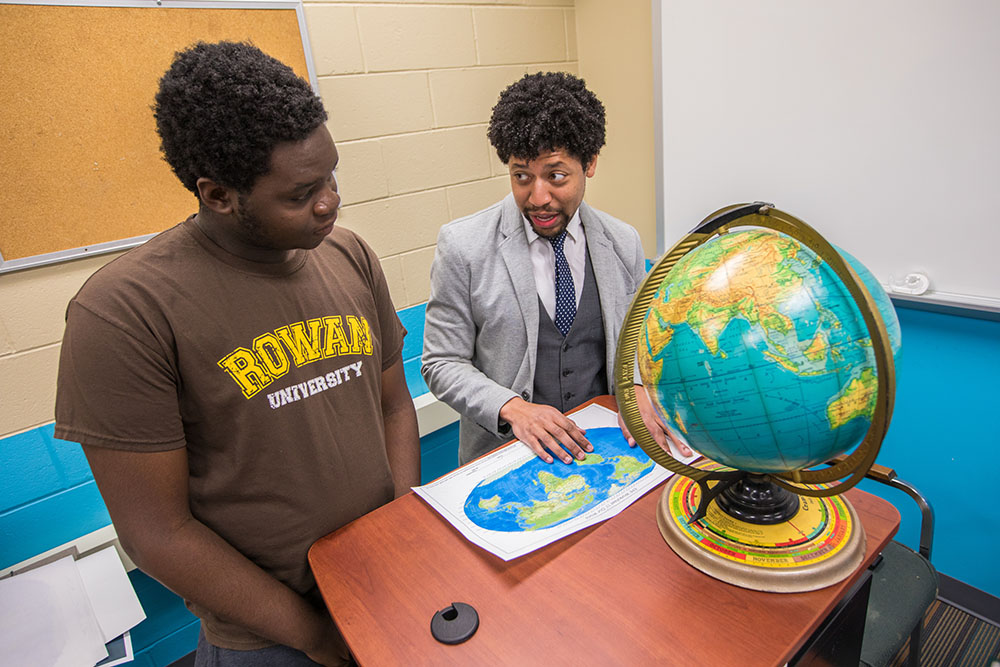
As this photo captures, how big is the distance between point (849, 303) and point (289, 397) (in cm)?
86

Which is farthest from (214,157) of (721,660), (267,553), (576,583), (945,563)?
(945,563)

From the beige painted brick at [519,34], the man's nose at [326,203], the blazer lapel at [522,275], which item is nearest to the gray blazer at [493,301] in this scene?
the blazer lapel at [522,275]

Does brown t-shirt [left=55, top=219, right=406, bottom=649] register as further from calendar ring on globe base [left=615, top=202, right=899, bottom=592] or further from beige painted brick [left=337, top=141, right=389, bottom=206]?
beige painted brick [left=337, top=141, right=389, bottom=206]

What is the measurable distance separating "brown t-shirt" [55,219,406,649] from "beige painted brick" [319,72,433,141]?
121cm

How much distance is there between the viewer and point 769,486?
84 cm

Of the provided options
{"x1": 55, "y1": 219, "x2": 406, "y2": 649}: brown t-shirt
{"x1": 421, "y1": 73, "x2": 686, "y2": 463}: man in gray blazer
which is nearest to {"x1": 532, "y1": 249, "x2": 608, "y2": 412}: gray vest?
{"x1": 421, "y1": 73, "x2": 686, "y2": 463}: man in gray blazer

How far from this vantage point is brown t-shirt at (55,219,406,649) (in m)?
0.84

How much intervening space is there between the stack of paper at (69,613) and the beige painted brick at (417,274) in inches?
55.5

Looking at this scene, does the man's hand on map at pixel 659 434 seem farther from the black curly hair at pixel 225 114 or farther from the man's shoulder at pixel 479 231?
the black curly hair at pixel 225 114

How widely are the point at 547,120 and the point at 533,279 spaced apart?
1.20ft

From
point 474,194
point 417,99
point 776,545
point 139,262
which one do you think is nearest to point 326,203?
point 139,262

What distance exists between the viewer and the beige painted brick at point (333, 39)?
206cm

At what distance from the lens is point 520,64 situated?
2.64m

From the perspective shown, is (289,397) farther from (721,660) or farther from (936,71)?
(936,71)
